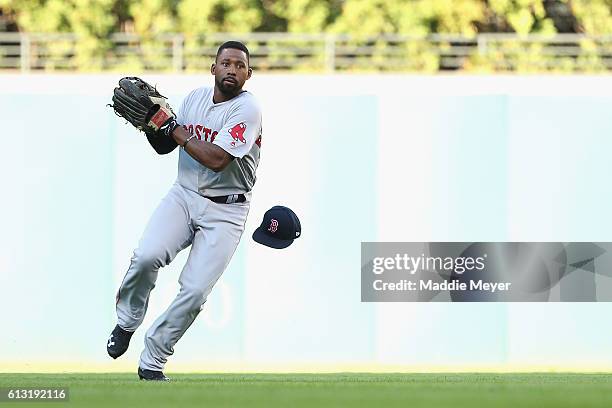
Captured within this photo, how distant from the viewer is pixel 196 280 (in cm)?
848

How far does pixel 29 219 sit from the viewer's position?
12719 millimetres

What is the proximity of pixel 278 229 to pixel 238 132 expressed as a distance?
104 centimetres

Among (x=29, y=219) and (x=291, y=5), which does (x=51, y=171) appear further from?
(x=291, y=5)

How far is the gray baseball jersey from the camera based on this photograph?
334 inches

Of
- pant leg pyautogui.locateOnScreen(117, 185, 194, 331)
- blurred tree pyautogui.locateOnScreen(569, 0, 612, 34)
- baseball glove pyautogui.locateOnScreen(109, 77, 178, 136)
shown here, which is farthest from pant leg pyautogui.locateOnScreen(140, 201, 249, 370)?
blurred tree pyautogui.locateOnScreen(569, 0, 612, 34)

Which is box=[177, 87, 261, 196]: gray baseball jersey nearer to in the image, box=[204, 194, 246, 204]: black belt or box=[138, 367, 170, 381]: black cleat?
box=[204, 194, 246, 204]: black belt

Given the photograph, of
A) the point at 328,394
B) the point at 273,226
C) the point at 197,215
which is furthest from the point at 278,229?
the point at 328,394

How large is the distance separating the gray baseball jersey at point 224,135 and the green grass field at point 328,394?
126cm

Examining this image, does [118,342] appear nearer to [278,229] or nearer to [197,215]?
[197,215]

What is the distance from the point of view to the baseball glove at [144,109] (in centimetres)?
838

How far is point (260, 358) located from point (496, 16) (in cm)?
1068

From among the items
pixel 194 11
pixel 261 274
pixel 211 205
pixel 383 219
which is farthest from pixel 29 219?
pixel 194 11

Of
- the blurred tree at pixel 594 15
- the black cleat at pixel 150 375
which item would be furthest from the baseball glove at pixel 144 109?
the blurred tree at pixel 594 15

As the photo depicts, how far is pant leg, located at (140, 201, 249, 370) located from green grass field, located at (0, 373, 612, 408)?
286 millimetres
